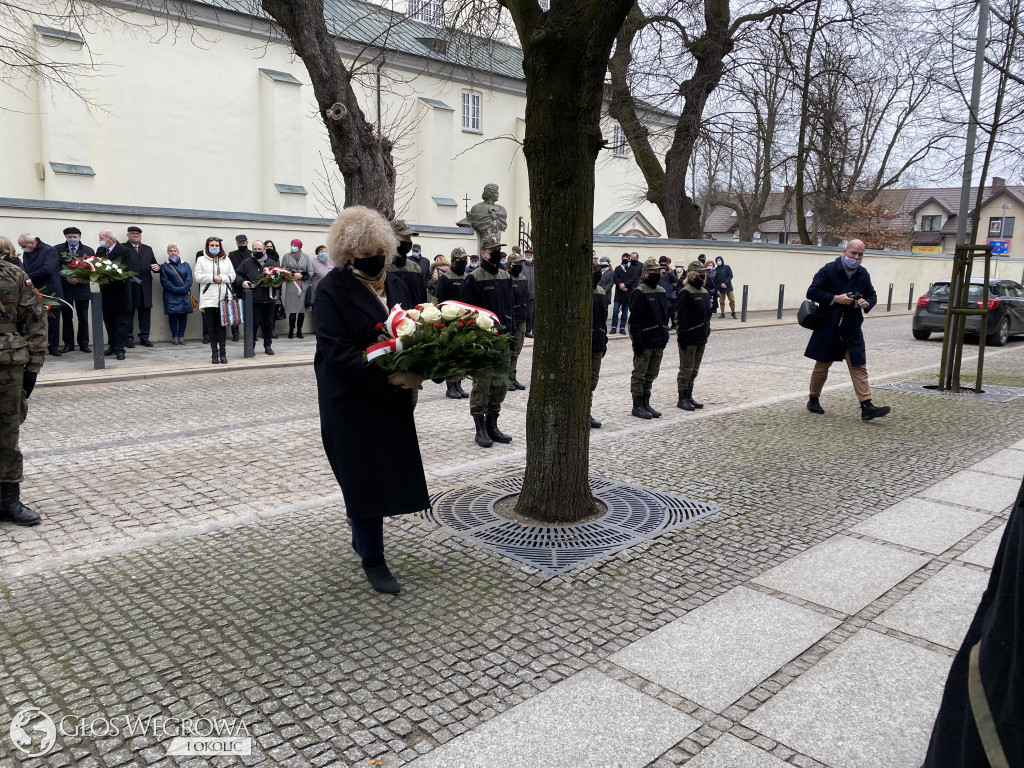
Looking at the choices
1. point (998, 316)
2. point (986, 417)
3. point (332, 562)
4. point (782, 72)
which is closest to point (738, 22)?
point (782, 72)

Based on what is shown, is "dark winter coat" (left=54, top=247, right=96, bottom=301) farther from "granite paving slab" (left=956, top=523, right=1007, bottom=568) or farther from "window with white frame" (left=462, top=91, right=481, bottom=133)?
"window with white frame" (left=462, top=91, right=481, bottom=133)

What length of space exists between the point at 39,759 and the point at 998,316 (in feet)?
66.1

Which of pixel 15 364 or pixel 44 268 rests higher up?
pixel 44 268

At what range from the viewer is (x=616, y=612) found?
3967 millimetres

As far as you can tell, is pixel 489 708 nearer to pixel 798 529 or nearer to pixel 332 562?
pixel 332 562

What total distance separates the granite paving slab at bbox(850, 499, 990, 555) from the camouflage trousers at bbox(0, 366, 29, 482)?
5595mm

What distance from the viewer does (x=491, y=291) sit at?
873 centimetres

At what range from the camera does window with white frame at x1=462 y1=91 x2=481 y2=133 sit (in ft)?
106

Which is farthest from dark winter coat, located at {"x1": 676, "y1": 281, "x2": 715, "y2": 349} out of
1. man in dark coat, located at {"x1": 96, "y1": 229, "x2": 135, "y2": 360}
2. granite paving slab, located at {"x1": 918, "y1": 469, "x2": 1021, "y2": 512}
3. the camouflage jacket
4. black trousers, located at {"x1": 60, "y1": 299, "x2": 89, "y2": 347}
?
black trousers, located at {"x1": 60, "y1": 299, "x2": 89, "y2": 347}

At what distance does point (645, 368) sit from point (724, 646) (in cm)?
572

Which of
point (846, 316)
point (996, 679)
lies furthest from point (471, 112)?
point (996, 679)

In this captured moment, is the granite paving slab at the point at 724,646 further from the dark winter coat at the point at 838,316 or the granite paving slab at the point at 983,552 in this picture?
the dark winter coat at the point at 838,316

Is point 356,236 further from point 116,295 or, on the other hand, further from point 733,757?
point 116,295

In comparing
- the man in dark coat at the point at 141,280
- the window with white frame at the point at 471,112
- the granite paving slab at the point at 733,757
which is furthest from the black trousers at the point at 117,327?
the window with white frame at the point at 471,112
